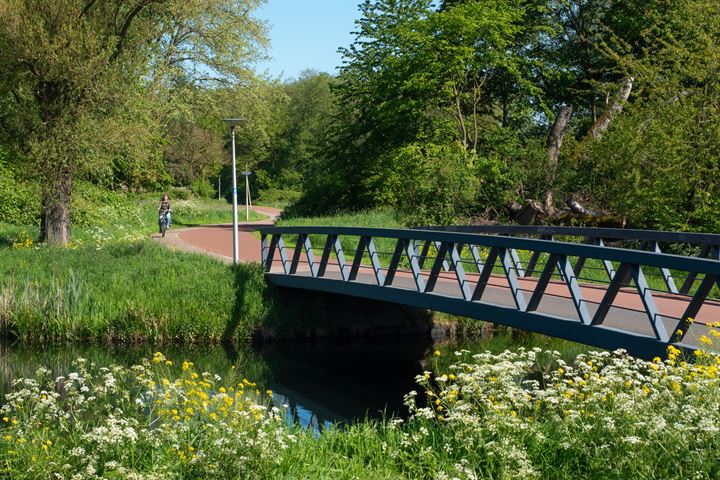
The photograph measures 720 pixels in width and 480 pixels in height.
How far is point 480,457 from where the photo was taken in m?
7.11

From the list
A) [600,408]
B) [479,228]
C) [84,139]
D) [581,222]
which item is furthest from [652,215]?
[600,408]

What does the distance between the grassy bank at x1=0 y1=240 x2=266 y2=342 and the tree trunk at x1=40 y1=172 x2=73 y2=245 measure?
16.1 ft

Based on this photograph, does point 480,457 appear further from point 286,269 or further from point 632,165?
point 632,165

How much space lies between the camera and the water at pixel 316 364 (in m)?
14.1

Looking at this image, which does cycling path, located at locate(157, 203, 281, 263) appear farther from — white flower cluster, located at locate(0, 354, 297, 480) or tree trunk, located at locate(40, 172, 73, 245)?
white flower cluster, located at locate(0, 354, 297, 480)

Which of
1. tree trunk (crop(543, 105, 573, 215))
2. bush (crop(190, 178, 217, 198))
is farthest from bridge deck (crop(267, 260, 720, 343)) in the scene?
bush (crop(190, 178, 217, 198))

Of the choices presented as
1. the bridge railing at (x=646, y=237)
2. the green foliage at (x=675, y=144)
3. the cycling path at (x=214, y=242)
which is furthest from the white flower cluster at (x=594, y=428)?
the cycling path at (x=214, y=242)

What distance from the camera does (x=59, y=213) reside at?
24516 millimetres

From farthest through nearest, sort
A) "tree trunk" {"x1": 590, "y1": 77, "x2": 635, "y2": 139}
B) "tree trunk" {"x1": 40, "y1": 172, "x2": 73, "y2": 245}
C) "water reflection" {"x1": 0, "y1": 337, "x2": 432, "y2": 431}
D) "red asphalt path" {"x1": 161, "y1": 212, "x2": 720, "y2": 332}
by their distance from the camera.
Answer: "tree trunk" {"x1": 590, "y1": 77, "x2": 635, "y2": 139}, "tree trunk" {"x1": 40, "y1": 172, "x2": 73, "y2": 245}, "water reflection" {"x1": 0, "y1": 337, "x2": 432, "y2": 431}, "red asphalt path" {"x1": 161, "y1": 212, "x2": 720, "y2": 332}

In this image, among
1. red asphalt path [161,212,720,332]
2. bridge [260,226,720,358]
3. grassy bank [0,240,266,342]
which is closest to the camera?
bridge [260,226,720,358]

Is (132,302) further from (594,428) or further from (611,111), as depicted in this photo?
(611,111)

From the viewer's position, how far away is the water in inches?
554

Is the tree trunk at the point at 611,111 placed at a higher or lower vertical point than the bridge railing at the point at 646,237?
higher

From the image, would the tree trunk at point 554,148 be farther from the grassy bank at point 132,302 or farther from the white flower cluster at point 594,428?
the white flower cluster at point 594,428
